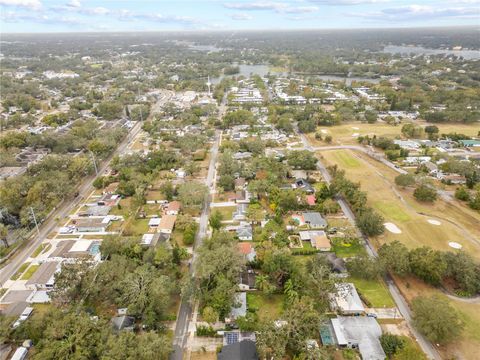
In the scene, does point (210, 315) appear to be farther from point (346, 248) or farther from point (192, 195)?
point (192, 195)

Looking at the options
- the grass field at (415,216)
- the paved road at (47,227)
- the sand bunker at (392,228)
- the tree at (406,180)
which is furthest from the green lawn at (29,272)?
the tree at (406,180)

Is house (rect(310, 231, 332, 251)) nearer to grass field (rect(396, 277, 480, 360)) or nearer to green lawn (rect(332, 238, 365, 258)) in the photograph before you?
green lawn (rect(332, 238, 365, 258))

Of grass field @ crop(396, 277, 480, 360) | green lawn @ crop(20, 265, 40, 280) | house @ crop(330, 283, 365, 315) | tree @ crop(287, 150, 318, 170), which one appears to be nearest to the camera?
grass field @ crop(396, 277, 480, 360)

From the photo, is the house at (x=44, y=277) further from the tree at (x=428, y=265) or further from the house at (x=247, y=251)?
the tree at (x=428, y=265)

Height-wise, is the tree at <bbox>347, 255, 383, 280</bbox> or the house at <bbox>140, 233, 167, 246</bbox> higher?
the tree at <bbox>347, 255, 383, 280</bbox>

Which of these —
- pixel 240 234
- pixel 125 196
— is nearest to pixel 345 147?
pixel 240 234

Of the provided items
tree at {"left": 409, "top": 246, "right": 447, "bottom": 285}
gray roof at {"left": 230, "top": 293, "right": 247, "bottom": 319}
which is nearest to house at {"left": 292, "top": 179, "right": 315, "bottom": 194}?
tree at {"left": 409, "top": 246, "right": 447, "bottom": 285}

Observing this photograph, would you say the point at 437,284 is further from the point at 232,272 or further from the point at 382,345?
the point at 232,272

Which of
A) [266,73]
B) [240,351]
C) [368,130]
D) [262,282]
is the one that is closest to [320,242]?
[262,282]
